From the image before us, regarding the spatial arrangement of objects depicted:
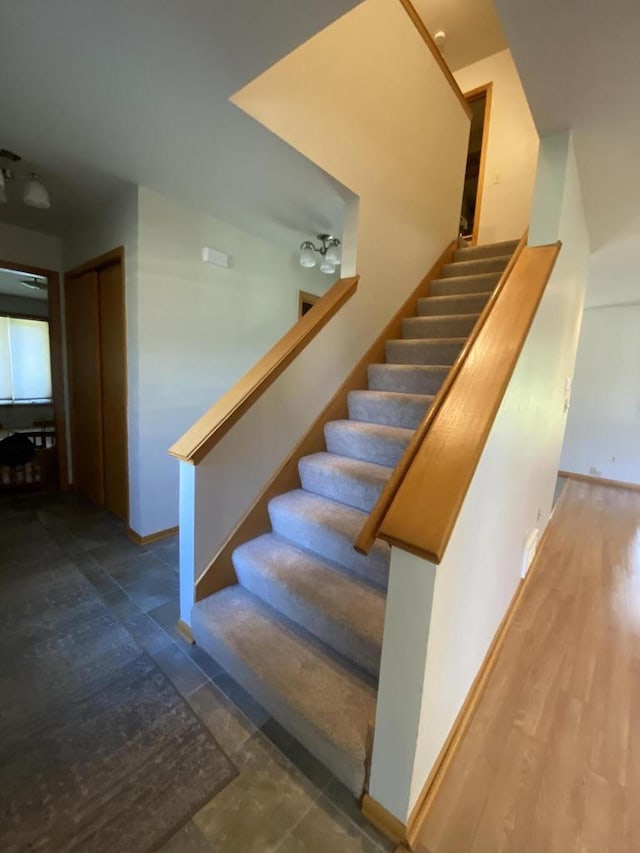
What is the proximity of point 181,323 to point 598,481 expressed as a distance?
18.6 ft

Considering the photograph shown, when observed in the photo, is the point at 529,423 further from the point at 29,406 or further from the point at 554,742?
the point at 29,406

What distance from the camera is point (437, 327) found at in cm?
251

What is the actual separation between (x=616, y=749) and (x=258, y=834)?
4.28ft

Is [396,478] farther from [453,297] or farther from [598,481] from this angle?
[598,481]

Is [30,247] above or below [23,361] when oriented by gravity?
above

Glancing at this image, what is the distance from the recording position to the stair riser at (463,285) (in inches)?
104

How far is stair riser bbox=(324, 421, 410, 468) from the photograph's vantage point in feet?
6.11

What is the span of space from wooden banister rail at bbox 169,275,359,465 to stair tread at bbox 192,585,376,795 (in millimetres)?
724

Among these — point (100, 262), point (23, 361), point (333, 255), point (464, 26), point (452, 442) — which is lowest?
point (452, 442)

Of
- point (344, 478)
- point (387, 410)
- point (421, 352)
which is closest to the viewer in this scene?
point (344, 478)

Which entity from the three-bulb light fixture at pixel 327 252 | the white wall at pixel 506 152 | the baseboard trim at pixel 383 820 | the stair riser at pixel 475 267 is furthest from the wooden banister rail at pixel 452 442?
the white wall at pixel 506 152

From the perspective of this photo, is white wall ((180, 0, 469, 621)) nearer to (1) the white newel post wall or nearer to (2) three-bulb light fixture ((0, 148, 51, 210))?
(1) the white newel post wall

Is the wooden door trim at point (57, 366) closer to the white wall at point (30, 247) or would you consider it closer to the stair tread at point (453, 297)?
the white wall at point (30, 247)

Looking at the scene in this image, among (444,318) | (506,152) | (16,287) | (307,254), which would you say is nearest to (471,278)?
(444,318)
